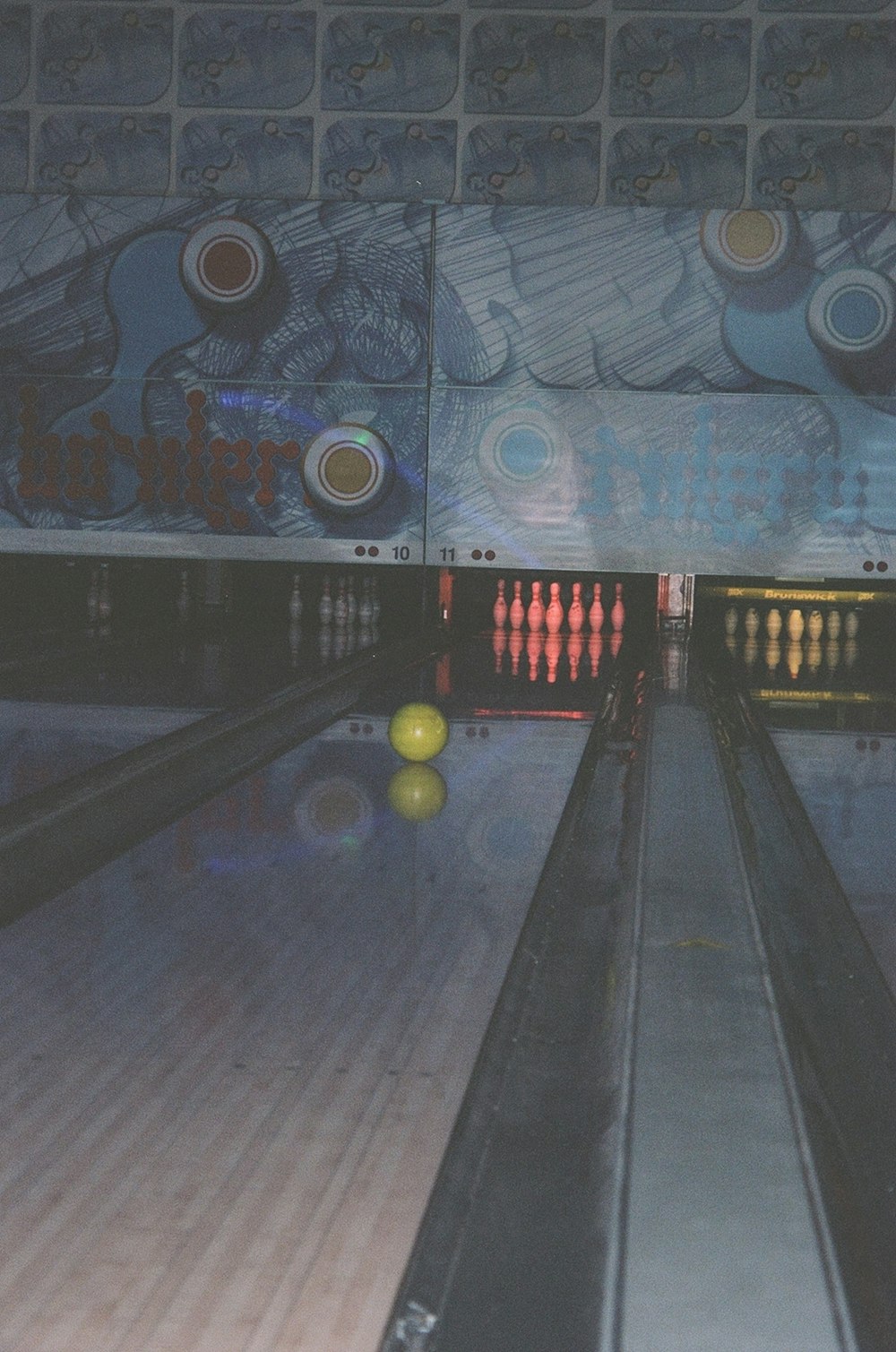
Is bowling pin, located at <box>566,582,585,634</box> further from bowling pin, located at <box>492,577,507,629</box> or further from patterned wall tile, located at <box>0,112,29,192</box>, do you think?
patterned wall tile, located at <box>0,112,29,192</box>

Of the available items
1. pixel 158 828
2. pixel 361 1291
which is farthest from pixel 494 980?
pixel 158 828

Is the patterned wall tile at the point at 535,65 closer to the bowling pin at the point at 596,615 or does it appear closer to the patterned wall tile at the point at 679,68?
the patterned wall tile at the point at 679,68

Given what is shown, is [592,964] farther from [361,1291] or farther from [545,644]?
[545,644]

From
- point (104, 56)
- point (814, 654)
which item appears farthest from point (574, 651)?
point (104, 56)

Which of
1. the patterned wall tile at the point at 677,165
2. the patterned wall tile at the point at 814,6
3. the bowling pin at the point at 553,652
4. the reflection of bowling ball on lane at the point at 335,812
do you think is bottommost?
the reflection of bowling ball on lane at the point at 335,812

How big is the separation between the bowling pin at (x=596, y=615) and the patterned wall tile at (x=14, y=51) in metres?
2.94

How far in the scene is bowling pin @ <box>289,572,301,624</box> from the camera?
255 inches

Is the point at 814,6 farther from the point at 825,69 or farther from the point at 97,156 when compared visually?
the point at 97,156

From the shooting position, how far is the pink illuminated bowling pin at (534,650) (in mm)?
4920

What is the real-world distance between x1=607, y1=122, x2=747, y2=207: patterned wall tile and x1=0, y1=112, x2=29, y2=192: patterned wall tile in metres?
2.09

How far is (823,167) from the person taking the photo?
5.52m

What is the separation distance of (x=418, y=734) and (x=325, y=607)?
350 centimetres

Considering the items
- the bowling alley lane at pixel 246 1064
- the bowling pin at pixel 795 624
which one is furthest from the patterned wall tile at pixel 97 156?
the bowling alley lane at pixel 246 1064

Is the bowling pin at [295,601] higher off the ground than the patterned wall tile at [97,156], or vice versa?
the patterned wall tile at [97,156]
